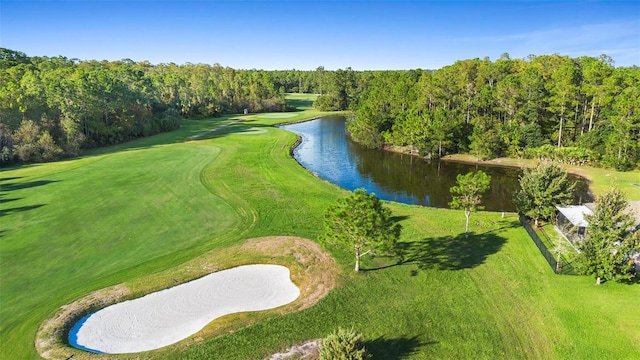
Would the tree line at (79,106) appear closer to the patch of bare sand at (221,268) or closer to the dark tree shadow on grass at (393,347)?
the patch of bare sand at (221,268)

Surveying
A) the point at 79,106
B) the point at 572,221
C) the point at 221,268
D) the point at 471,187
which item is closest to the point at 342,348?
the point at 221,268

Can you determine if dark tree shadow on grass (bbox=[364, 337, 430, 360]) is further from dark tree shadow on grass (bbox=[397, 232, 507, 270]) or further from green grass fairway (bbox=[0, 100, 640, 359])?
dark tree shadow on grass (bbox=[397, 232, 507, 270])

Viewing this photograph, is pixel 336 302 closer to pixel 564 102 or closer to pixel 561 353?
pixel 561 353

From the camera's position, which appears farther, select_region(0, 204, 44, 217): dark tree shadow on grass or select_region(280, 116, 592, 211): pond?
select_region(280, 116, 592, 211): pond

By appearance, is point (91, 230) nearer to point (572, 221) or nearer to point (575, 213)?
point (572, 221)

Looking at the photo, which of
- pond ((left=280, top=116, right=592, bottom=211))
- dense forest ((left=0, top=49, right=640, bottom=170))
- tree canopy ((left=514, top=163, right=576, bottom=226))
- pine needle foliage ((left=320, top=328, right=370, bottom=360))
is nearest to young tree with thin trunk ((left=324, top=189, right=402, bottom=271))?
pine needle foliage ((left=320, top=328, right=370, bottom=360))
